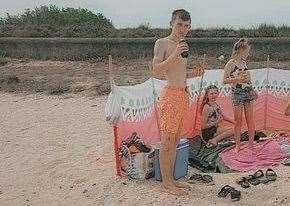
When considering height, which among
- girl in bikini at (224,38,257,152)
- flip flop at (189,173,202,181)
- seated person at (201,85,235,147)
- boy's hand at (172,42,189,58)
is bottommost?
flip flop at (189,173,202,181)

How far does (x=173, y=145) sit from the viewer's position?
5.73 m

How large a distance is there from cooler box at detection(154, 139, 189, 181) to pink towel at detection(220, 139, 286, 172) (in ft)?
1.91

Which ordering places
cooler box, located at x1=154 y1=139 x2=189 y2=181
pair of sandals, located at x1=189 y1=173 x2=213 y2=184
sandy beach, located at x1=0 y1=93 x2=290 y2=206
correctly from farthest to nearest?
cooler box, located at x1=154 y1=139 x2=189 y2=181 → pair of sandals, located at x1=189 y1=173 x2=213 y2=184 → sandy beach, located at x1=0 y1=93 x2=290 y2=206

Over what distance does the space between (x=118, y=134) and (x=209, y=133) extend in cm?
149

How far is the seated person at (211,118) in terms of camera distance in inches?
290

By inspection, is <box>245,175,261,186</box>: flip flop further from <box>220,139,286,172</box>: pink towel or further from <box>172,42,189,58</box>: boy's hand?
<box>172,42,189,58</box>: boy's hand

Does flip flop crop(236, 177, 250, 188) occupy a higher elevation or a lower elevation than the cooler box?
lower

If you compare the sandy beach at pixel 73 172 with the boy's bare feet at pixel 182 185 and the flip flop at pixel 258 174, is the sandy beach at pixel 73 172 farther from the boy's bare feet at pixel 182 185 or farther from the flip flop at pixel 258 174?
the flip flop at pixel 258 174

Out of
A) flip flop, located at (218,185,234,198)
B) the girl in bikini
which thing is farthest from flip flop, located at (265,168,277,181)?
the girl in bikini

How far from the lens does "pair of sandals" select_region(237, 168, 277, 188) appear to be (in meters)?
5.76

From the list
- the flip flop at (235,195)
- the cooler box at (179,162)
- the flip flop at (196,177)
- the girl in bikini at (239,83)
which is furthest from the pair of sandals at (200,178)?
the girl in bikini at (239,83)

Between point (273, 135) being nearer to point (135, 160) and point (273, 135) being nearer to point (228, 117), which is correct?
point (228, 117)

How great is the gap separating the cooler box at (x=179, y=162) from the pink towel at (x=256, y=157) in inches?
22.9

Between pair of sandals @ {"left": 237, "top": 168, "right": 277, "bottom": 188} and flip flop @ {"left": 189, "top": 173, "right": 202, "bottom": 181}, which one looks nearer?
pair of sandals @ {"left": 237, "top": 168, "right": 277, "bottom": 188}
